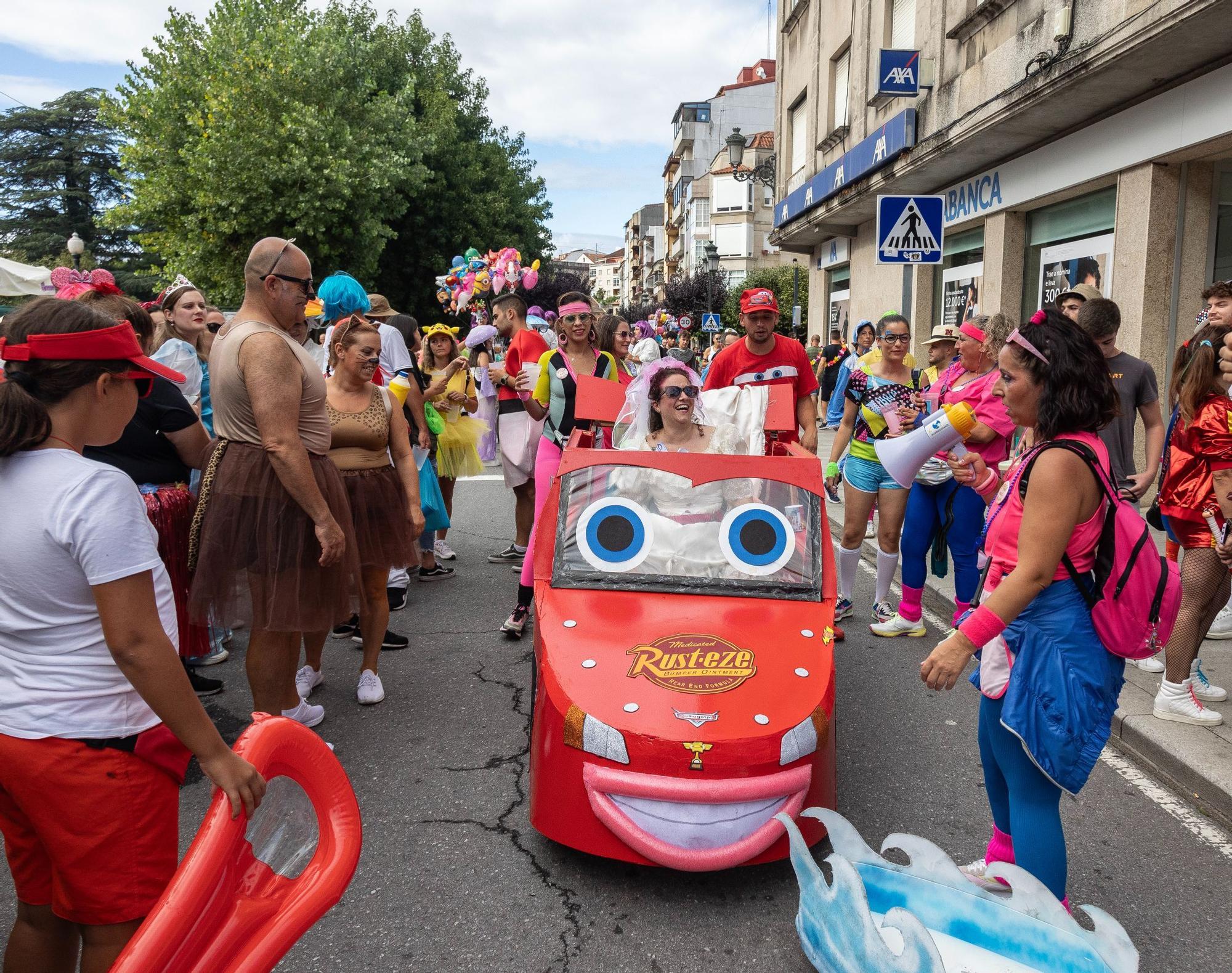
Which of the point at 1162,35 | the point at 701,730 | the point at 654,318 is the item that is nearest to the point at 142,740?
the point at 701,730

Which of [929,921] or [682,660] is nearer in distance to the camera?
[929,921]

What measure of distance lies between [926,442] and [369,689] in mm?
3030

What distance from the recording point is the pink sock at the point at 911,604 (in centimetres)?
573

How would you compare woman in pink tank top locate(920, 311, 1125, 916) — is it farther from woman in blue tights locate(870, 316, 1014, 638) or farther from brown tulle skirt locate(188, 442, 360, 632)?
woman in blue tights locate(870, 316, 1014, 638)

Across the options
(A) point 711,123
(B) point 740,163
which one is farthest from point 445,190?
(A) point 711,123

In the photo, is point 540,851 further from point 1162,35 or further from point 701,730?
point 1162,35

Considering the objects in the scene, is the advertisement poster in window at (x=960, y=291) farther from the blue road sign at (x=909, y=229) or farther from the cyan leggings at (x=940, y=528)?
the cyan leggings at (x=940, y=528)

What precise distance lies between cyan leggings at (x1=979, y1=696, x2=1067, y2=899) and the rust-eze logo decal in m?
0.85

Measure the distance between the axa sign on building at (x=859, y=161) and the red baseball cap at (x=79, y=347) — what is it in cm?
1397

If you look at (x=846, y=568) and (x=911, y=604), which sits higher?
(x=846, y=568)

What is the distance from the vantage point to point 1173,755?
3.87 m

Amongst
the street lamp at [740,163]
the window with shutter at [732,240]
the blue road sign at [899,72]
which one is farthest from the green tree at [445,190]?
the window with shutter at [732,240]

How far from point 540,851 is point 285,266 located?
2.37 metres

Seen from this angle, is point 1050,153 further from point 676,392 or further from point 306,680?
point 306,680
